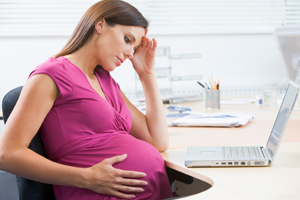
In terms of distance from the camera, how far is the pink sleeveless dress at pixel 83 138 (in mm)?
1024

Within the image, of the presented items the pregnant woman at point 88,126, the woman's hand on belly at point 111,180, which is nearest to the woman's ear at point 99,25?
the pregnant woman at point 88,126

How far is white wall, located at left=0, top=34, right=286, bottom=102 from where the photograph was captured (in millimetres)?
3371

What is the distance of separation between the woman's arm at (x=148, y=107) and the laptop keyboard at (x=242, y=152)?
11.6 inches

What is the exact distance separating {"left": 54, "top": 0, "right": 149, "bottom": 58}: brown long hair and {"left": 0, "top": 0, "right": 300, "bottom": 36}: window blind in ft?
7.54

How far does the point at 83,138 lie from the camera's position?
106cm

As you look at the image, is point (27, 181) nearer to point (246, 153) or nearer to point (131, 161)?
point (131, 161)

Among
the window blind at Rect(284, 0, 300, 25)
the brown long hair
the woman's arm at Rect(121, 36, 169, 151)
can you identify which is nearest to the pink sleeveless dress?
the brown long hair

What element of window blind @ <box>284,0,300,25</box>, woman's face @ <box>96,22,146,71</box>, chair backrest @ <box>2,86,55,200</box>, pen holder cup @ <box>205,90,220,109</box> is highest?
window blind @ <box>284,0,300,25</box>

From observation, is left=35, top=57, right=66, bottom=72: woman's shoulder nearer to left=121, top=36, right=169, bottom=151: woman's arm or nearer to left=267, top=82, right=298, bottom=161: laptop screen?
left=121, top=36, right=169, bottom=151: woman's arm

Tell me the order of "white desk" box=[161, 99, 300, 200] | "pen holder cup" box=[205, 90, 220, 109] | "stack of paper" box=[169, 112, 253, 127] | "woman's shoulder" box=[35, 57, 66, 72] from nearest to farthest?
"white desk" box=[161, 99, 300, 200], "woman's shoulder" box=[35, 57, 66, 72], "stack of paper" box=[169, 112, 253, 127], "pen holder cup" box=[205, 90, 220, 109]

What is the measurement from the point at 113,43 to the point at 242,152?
546 mm

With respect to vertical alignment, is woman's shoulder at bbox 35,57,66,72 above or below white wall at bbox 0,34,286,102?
below

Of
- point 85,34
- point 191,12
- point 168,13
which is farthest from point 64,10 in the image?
point 85,34

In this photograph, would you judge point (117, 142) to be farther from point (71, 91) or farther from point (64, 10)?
point (64, 10)
